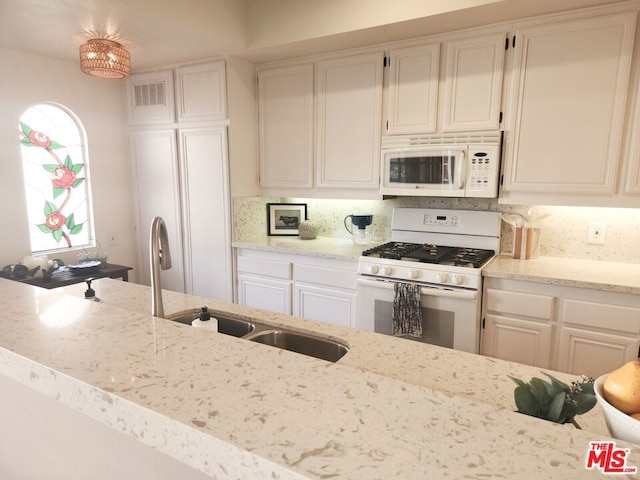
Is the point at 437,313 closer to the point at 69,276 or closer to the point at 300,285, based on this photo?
the point at 300,285

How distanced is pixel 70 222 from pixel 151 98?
1.24 metres

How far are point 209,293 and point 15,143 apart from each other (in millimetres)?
1790

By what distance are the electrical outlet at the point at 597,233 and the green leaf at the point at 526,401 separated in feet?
7.79

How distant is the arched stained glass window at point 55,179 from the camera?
10.3 feet

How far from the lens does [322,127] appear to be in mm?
3166

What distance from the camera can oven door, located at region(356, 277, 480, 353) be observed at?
2.43m

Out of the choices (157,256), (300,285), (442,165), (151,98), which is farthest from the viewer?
Answer: (151,98)

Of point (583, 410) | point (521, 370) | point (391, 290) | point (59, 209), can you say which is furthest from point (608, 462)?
point (59, 209)

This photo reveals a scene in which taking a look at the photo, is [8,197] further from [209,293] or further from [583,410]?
[583,410]

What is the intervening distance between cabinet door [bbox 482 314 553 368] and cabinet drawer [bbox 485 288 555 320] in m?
0.05

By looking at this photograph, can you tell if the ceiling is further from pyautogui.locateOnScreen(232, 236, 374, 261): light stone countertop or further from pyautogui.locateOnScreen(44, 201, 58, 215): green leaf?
pyautogui.locateOnScreen(232, 236, 374, 261): light stone countertop

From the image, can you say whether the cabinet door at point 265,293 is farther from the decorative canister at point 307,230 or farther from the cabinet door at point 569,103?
the cabinet door at point 569,103

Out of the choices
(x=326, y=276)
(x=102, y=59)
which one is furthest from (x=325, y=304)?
(x=102, y=59)

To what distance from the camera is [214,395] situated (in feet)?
2.47
